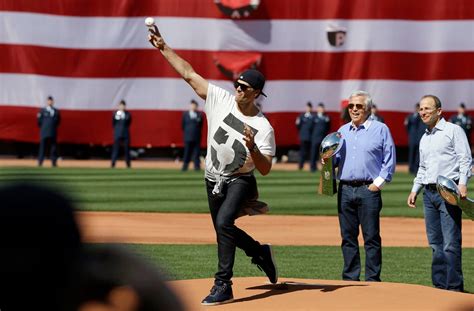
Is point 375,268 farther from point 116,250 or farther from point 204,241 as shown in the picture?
point 116,250

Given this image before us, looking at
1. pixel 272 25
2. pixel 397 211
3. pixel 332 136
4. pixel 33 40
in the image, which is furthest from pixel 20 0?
pixel 332 136

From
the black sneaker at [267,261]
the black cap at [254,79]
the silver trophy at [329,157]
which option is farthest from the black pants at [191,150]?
the black cap at [254,79]

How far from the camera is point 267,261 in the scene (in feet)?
30.2

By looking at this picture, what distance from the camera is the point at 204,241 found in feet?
51.0

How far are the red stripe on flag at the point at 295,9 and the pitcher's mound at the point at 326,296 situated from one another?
2882cm

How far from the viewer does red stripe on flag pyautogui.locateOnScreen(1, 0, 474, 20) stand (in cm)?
3784

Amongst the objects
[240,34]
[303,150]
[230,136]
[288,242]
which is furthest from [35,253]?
[240,34]

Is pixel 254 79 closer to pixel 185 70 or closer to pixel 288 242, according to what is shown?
pixel 185 70

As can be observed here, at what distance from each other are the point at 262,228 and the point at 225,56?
69.1 feet

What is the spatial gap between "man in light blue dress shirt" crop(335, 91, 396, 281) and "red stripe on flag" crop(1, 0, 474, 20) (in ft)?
92.8

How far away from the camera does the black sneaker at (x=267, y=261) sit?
359 inches

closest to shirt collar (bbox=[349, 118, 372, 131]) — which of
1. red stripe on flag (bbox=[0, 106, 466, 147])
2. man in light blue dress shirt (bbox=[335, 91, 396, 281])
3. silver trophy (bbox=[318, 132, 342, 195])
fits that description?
man in light blue dress shirt (bbox=[335, 91, 396, 281])

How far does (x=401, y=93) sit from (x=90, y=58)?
34.6ft

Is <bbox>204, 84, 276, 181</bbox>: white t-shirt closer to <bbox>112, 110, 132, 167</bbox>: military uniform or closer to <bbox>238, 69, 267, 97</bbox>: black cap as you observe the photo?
<bbox>238, 69, 267, 97</bbox>: black cap
